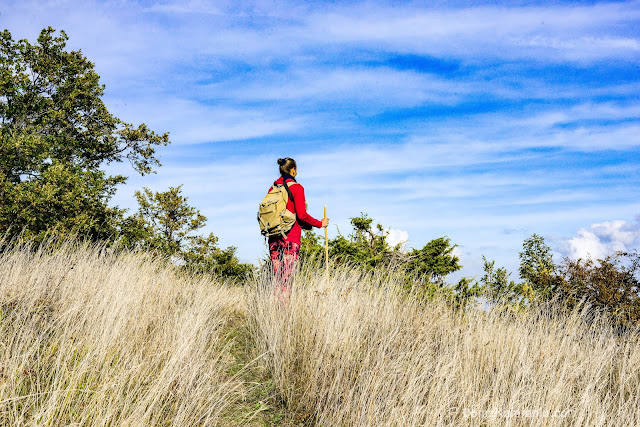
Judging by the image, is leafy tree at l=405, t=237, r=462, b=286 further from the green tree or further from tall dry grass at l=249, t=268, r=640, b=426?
the green tree

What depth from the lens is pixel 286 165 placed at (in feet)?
21.8

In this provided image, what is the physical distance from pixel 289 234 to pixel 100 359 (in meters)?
3.22

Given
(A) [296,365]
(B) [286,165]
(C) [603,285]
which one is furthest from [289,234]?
(C) [603,285]

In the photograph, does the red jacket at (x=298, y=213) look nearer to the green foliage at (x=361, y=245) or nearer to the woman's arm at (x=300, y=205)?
the woman's arm at (x=300, y=205)

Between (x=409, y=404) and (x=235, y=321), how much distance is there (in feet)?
→ 14.2

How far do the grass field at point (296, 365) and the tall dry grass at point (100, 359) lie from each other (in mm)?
20

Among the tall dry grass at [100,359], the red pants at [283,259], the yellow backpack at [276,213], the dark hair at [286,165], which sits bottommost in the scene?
the tall dry grass at [100,359]

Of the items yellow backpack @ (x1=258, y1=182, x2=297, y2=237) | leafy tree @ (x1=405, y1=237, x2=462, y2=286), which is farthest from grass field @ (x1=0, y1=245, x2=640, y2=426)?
leafy tree @ (x1=405, y1=237, x2=462, y2=286)

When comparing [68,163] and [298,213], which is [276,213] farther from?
[68,163]

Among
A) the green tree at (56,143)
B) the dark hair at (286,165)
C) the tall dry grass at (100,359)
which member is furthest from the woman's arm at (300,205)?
the green tree at (56,143)

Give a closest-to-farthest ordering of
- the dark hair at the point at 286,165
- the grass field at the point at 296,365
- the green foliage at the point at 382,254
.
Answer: the grass field at the point at 296,365
the dark hair at the point at 286,165
the green foliage at the point at 382,254

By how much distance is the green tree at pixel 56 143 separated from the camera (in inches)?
457

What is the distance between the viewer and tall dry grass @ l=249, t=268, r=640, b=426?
368cm

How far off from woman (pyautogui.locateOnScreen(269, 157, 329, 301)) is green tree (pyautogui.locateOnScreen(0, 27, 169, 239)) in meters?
7.37
